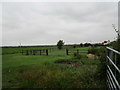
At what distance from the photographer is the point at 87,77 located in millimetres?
4508

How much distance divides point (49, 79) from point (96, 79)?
1572 millimetres

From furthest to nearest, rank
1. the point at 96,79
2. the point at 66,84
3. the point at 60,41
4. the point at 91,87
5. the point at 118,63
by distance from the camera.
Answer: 1. the point at 60,41
2. the point at 96,79
3. the point at 66,84
4. the point at 91,87
5. the point at 118,63

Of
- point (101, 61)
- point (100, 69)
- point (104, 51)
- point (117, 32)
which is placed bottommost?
point (100, 69)

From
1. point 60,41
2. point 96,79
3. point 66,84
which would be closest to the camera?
point 66,84

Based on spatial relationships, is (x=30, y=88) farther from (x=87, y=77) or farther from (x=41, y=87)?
(x=87, y=77)

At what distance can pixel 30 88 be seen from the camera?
3871 millimetres

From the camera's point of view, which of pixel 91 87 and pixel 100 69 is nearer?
pixel 91 87

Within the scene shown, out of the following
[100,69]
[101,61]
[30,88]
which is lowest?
[30,88]

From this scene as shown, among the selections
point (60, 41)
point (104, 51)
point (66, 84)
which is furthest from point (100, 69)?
point (60, 41)

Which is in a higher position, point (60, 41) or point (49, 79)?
point (60, 41)

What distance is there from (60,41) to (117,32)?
29.3 meters

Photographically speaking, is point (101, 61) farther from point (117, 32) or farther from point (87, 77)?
point (117, 32)

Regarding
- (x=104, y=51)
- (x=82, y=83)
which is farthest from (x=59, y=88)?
(x=104, y=51)

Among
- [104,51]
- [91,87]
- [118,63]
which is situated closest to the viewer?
[118,63]
